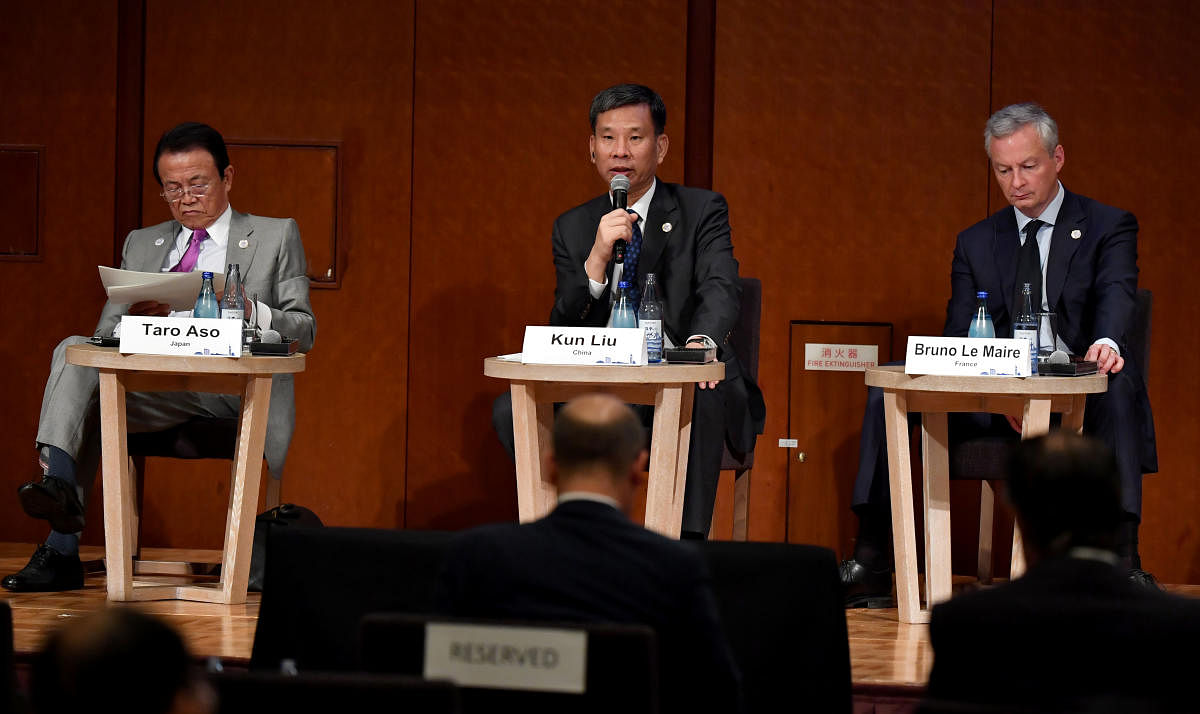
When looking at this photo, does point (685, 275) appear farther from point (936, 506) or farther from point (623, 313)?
point (936, 506)

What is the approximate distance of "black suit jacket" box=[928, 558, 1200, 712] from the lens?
5.10 ft

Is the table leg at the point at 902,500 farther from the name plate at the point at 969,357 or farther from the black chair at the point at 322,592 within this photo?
the black chair at the point at 322,592

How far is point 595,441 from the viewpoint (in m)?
1.84

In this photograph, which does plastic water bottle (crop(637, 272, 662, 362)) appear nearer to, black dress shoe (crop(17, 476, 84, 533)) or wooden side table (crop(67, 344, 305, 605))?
wooden side table (crop(67, 344, 305, 605))

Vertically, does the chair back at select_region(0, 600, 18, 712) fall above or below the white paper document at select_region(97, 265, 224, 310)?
below

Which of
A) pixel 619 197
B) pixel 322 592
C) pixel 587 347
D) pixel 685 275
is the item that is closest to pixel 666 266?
pixel 685 275

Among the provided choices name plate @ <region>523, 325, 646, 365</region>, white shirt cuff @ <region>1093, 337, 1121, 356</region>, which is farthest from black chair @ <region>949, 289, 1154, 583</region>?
name plate @ <region>523, 325, 646, 365</region>

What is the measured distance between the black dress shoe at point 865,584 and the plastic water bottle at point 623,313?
1.04 meters

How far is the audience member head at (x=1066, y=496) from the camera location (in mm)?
1681

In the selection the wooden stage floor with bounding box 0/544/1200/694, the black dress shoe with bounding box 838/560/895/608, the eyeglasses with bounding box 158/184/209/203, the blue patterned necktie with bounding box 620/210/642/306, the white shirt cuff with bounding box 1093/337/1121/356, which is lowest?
the wooden stage floor with bounding box 0/544/1200/694

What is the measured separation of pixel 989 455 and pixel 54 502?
2.59m

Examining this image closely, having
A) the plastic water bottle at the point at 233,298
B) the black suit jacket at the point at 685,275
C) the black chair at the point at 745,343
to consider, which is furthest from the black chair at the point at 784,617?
the plastic water bottle at the point at 233,298

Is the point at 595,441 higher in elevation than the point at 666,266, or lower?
lower

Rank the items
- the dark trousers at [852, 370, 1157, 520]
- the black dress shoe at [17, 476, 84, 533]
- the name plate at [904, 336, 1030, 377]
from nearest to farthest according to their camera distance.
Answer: the name plate at [904, 336, 1030, 377]
the black dress shoe at [17, 476, 84, 533]
the dark trousers at [852, 370, 1157, 520]
